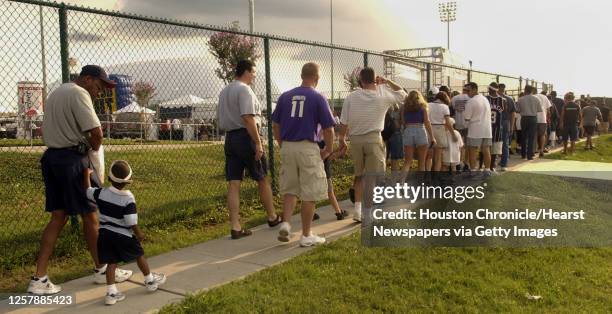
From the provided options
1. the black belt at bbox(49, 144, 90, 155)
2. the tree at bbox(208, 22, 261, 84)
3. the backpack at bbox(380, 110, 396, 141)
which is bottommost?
the black belt at bbox(49, 144, 90, 155)

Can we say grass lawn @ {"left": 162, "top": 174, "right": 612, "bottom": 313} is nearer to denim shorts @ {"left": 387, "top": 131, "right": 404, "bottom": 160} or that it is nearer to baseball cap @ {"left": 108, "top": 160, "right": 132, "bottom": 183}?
baseball cap @ {"left": 108, "top": 160, "right": 132, "bottom": 183}

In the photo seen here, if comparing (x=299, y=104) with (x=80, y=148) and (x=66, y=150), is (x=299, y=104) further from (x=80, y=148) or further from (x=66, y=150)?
(x=66, y=150)

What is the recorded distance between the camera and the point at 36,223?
6254mm

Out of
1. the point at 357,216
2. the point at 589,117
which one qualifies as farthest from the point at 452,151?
the point at 589,117

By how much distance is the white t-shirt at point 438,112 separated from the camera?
8.22m

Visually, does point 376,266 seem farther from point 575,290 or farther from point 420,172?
point 420,172

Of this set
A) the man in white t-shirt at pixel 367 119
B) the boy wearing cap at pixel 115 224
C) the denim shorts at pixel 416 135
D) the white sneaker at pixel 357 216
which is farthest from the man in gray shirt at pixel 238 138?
the denim shorts at pixel 416 135

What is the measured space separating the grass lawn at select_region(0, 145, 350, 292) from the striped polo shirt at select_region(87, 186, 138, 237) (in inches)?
42.2

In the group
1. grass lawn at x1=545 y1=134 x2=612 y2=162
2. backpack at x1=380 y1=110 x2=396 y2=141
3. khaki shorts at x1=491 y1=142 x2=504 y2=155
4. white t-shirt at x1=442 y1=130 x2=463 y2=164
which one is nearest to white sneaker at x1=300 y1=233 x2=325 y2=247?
backpack at x1=380 y1=110 x2=396 y2=141

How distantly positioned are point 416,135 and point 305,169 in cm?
288

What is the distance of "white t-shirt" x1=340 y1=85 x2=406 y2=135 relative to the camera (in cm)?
596

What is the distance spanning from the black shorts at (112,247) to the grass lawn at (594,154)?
12597 millimetres

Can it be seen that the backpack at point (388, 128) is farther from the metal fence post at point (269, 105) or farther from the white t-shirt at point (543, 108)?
the white t-shirt at point (543, 108)

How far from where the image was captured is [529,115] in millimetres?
12203
